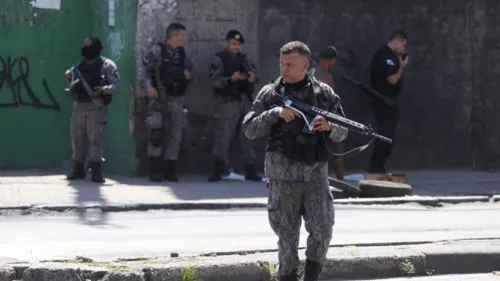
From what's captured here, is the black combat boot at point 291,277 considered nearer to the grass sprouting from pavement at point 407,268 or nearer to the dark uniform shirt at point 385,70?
the grass sprouting from pavement at point 407,268

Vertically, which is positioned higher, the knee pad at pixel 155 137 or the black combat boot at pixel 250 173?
the knee pad at pixel 155 137

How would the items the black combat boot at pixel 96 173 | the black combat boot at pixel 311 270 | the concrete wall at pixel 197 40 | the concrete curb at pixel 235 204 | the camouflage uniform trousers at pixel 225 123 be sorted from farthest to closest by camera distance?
the concrete wall at pixel 197 40, the camouflage uniform trousers at pixel 225 123, the black combat boot at pixel 96 173, the concrete curb at pixel 235 204, the black combat boot at pixel 311 270

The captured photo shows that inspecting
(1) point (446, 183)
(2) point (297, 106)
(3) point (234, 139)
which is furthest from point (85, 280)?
(1) point (446, 183)

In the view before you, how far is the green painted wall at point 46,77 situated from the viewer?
14.1 metres

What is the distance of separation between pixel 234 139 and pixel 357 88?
198cm

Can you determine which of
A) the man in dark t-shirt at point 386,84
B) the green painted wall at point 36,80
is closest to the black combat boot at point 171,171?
the green painted wall at point 36,80

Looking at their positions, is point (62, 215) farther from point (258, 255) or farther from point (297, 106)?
point (297, 106)

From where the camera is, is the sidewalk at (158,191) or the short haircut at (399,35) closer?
the sidewalk at (158,191)

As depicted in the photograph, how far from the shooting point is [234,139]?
552 inches

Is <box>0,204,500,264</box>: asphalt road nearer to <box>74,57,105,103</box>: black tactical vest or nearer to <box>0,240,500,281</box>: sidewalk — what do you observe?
→ <box>0,240,500,281</box>: sidewalk

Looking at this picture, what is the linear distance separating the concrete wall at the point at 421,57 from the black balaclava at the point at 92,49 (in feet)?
6.52

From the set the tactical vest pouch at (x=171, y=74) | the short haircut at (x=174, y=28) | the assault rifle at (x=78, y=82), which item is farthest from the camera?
the tactical vest pouch at (x=171, y=74)

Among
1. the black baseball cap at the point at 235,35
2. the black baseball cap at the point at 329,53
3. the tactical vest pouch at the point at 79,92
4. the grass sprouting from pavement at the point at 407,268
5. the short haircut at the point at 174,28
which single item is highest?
the short haircut at the point at 174,28

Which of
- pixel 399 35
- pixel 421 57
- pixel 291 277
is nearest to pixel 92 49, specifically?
pixel 399 35
